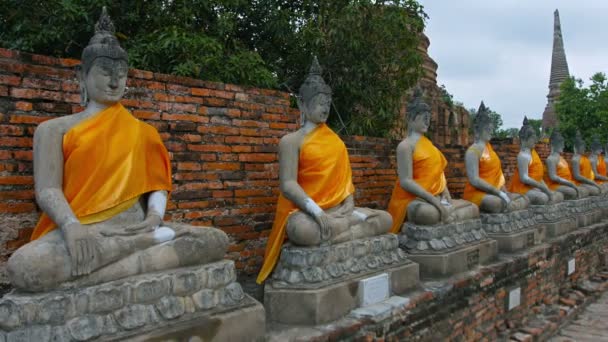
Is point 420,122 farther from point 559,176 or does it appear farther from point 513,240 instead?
point 559,176

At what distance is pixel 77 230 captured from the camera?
2.56 m

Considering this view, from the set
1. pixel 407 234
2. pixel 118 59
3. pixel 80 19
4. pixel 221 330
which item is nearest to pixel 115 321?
pixel 221 330

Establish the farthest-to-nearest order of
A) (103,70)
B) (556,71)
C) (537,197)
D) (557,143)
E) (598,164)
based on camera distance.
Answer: (556,71), (598,164), (557,143), (537,197), (103,70)

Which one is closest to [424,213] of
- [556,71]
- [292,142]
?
[292,142]

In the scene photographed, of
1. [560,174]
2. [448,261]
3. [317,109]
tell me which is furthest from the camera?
[560,174]

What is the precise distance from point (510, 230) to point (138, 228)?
4.87 m

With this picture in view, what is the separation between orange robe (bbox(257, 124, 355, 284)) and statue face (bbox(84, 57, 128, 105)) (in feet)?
5.10

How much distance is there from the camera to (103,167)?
2777mm

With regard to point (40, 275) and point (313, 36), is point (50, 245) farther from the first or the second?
point (313, 36)

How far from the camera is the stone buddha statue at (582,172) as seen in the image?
934 cm

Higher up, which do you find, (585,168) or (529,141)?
(529,141)

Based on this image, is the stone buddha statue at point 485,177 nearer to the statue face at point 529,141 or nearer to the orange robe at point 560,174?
the statue face at point 529,141

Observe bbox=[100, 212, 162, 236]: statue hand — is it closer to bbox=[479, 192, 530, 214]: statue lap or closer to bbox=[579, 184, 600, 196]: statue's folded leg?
bbox=[479, 192, 530, 214]: statue lap

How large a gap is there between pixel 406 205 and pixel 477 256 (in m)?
0.93
